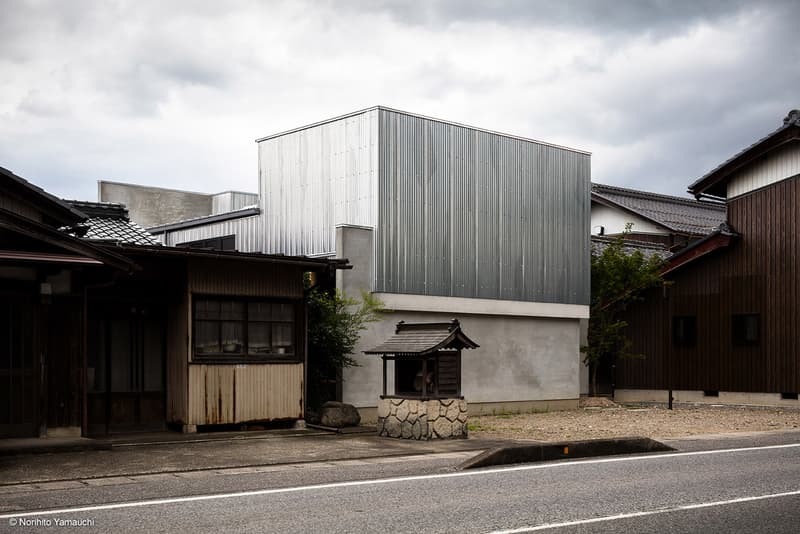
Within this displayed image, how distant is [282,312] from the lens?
18641 millimetres

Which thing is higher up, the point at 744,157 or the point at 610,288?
the point at 744,157

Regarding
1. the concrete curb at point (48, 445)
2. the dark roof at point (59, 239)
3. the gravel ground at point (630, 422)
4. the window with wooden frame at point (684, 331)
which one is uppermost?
the dark roof at point (59, 239)

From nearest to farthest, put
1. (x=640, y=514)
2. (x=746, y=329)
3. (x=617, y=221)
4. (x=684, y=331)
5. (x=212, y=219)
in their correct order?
(x=640, y=514), (x=212, y=219), (x=746, y=329), (x=684, y=331), (x=617, y=221)

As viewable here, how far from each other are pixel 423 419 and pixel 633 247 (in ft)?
63.0

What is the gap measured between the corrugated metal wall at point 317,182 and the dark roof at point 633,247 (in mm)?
11316

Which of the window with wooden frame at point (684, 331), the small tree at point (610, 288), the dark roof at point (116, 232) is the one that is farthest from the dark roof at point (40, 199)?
the window with wooden frame at point (684, 331)

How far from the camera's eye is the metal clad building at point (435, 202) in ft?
73.7

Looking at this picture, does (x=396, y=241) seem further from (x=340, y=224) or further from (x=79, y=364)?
(x=79, y=364)

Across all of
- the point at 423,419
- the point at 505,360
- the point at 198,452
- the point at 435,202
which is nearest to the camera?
the point at 198,452

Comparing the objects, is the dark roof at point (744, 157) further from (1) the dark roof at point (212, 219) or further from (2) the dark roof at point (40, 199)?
(2) the dark roof at point (40, 199)

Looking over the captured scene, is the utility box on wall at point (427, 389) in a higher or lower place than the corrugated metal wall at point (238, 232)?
lower

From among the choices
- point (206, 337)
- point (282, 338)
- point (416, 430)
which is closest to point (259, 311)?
point (282, 338)

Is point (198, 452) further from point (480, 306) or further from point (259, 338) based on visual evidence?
point (480, 306)

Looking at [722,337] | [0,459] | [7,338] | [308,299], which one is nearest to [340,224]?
[308,299]
